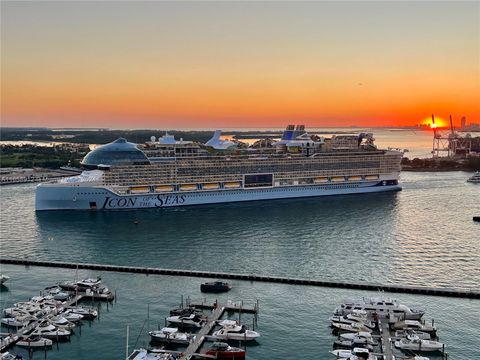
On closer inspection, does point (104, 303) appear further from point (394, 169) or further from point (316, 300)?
point (394, 169)

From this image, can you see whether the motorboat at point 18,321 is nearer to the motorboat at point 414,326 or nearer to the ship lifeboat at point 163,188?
the motorboat at point 414,326

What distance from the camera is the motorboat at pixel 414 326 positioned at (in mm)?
19891

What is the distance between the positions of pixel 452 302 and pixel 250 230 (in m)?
16.5

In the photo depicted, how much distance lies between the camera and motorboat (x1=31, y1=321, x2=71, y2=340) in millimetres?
19516

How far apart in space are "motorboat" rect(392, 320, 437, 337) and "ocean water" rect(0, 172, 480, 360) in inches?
20.5

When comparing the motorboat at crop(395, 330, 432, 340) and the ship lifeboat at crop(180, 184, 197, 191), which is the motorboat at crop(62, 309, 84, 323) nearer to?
the motorboat at crop(395, 330, 432, 340)

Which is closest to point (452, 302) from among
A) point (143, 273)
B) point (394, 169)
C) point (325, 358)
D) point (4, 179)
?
point (325, 358)

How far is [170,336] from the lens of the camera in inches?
758

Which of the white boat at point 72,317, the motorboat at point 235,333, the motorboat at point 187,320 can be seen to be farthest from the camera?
the white boat at point 72,317

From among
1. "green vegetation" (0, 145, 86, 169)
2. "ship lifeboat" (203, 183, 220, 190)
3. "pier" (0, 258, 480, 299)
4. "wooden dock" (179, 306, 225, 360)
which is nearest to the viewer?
"wooden dock" (179, 306, 225, 360)

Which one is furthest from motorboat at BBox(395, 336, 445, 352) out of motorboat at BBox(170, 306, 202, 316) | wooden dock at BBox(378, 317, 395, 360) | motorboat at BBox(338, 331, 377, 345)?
motorboat at BBox(170, 306, 202, 316)

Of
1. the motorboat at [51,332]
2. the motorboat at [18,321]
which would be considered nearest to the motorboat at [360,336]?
the motorboat at [51,332]

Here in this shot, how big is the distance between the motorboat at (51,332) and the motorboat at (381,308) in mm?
10270

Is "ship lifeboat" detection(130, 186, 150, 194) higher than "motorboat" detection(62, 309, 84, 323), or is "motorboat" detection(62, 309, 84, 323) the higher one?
"ship lifeboat" detection(130, 186, 150, 194)
